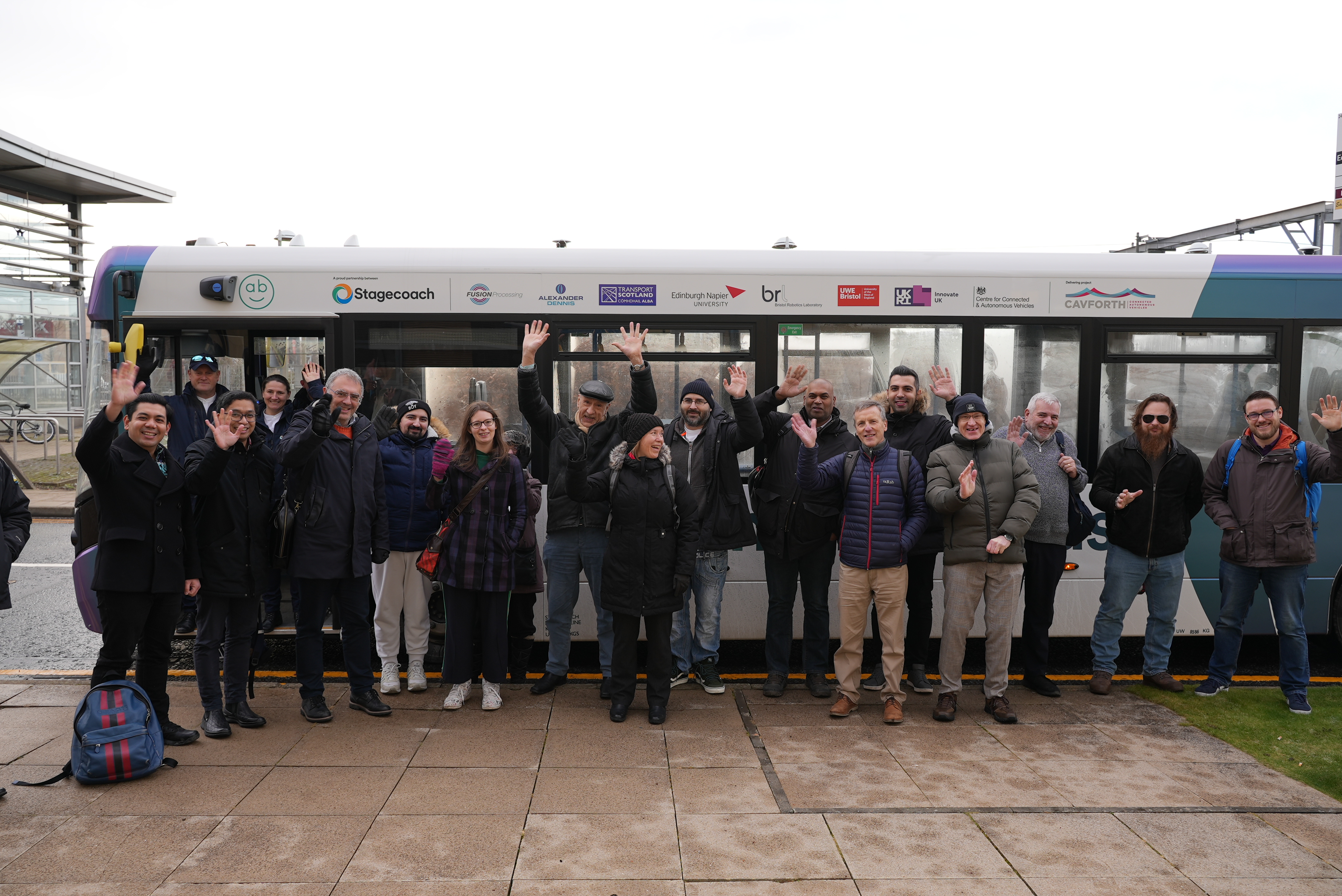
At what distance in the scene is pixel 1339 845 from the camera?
4.11 metres

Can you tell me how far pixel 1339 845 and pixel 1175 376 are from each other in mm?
3303

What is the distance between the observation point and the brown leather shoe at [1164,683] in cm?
624

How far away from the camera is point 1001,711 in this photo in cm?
562

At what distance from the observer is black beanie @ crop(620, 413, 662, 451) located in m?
5.42

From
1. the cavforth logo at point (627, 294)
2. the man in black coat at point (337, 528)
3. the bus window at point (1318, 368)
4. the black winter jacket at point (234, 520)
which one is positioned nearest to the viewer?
the black winter jacket at point (234, 520)

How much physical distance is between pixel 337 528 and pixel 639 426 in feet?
6.13

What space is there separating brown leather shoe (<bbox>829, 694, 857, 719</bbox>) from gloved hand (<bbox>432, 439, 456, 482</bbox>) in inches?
110

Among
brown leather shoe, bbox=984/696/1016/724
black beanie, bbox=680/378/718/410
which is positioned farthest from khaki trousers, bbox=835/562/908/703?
black beanie, bbox=680/378/718/410

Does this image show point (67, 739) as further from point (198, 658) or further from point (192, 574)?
point (192, 574)

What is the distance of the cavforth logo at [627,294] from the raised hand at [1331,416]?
4.33 meters

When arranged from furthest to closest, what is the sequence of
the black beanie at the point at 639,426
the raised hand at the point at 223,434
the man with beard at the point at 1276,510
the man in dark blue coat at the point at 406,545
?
the man with beard at the point at 1276,510, the man in dark blue coat at the point at 406,545, the black beanie at the point at 639,426, the raised hand at the point at 223,434

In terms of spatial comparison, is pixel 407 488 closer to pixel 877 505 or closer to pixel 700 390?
pixel 700 390

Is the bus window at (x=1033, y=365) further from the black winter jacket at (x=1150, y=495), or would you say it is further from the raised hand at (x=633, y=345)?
the raised hand at (x=633, y=345)

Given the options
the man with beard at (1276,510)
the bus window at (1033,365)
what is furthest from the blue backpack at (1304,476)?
the bus window at (1033,365)
